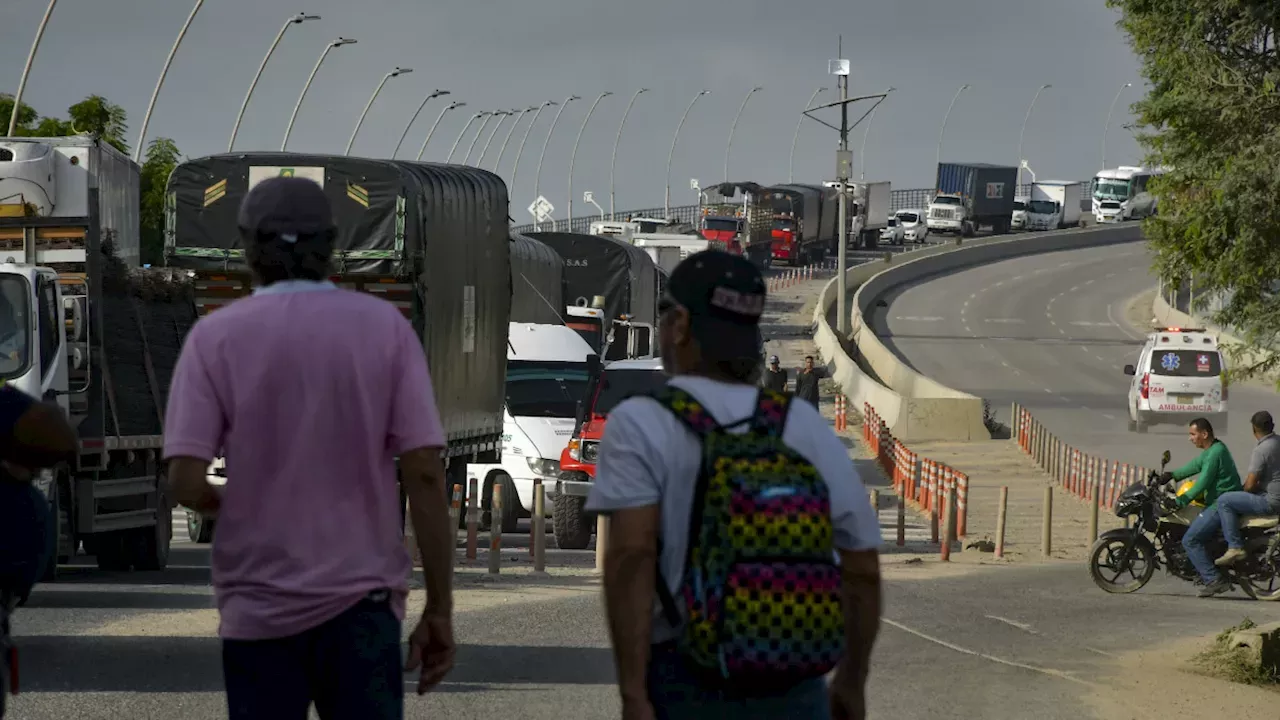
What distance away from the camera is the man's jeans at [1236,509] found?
18297mm

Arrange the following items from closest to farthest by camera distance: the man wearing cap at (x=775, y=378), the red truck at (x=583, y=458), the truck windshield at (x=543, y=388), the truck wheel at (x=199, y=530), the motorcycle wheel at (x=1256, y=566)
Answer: the motorcycle wheel at (x=1256, y=566)
the red truck at (x=583, y=458)
the truck wheel at (x=199, y=530)
the truck windshield at (x=543, y=388)
the man wearing cap at (x=775, y=378)

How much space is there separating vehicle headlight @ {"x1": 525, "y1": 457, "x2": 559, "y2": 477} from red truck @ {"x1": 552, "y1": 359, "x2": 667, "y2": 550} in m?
0.36

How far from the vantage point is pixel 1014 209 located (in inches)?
4550

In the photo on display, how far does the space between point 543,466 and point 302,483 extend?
1941 cm

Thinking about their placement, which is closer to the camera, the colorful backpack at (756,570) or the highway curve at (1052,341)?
the colorful backpack at (756,570)

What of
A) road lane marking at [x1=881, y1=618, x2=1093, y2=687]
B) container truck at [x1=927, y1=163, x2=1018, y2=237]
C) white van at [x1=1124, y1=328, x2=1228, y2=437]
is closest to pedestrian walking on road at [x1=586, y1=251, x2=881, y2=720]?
road lane marking at [x1=881, y1=618, x2=1093, y2=687]

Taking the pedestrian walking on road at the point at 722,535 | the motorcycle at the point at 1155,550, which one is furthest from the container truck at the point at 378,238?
the pedestrian walking on road at the point at 722,535

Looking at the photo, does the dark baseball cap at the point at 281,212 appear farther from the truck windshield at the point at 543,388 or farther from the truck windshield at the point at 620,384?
the truck windshield at the point at 543,388

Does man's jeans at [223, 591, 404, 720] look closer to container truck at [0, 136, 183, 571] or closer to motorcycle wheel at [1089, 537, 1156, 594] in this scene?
container truck at [0, 136, 183, 571]

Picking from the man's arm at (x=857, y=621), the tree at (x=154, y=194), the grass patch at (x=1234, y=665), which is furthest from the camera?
the tree at (x=154, y=194)

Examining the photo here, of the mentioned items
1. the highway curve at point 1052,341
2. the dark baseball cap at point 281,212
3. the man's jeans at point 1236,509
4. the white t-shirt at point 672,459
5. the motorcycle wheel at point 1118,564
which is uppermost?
the dark baseball cap at point 281,212

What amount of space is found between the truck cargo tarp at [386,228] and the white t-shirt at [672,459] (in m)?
15.6

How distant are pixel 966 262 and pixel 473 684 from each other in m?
86.9

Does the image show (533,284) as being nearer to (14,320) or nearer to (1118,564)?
(1118,564)
